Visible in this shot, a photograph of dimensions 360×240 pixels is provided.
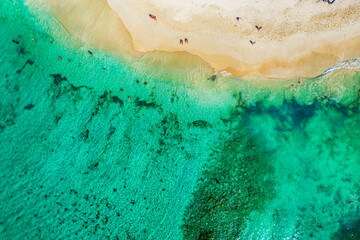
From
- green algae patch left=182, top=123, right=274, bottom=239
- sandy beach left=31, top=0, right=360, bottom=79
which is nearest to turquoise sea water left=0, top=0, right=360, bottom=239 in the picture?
green algae patch left=182, top=123, right=274, bottom=239

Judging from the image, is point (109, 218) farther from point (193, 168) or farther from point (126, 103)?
point (126, 103)

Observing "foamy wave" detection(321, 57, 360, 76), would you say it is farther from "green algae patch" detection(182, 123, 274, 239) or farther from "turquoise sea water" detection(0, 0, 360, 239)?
"green algae patch" detection(182, 123, 274, 239)

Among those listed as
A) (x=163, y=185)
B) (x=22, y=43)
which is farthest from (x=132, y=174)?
(x=22, y=43)

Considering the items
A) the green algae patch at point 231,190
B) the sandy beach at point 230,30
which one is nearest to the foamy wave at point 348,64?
the sandy beach at point 230,30

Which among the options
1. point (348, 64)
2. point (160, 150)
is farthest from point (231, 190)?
point (348, 64)

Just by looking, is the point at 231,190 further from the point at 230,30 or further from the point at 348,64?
the point at 348,64

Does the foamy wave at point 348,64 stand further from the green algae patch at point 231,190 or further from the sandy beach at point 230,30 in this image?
the green algae patch at point 231,190
